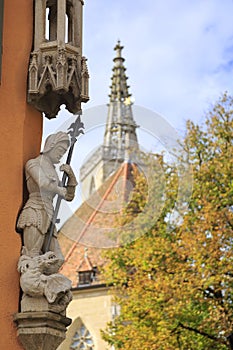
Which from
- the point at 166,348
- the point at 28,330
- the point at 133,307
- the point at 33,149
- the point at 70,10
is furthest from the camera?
the point at 133,307

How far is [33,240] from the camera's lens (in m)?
5.01

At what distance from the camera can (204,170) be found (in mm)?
16906

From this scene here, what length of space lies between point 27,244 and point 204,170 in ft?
39.9

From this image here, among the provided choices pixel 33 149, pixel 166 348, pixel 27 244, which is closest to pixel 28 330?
pixel 27 244

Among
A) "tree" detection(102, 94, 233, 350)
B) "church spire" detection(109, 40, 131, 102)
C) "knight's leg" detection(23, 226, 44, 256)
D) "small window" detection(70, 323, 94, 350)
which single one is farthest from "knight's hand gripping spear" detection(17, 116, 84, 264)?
"church spire" detection(109, 40, 131, 102)

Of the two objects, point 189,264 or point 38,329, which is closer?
point 38,329

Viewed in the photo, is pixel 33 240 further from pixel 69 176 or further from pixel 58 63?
pixel 58 63

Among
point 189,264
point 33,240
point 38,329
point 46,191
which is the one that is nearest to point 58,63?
point 46,191

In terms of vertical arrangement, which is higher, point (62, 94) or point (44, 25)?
point (44, 25)

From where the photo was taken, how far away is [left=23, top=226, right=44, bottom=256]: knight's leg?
5.00 m

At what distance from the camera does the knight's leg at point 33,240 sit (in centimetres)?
500

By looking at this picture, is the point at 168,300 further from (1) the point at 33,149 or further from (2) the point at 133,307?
(1) the point at 33,149

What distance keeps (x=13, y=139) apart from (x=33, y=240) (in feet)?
2.49

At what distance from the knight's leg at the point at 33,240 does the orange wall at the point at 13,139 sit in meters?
0.07
